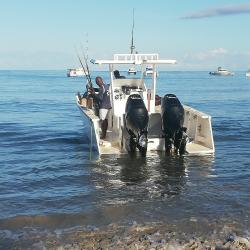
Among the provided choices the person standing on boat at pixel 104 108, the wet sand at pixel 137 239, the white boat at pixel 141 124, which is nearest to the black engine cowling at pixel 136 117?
the white boat at pixel 141 124

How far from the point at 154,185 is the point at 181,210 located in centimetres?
198

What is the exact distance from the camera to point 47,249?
22.6ft

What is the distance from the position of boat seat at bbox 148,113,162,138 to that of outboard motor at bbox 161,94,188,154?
914 millimetres

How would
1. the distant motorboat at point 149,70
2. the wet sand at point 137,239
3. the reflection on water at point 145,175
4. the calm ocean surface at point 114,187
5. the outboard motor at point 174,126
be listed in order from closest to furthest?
1. the wet sand at point 137,239
2. the calm ocean surface at point 114,187
3. the reflection on water at point 145,175
4. the outboard motor at point 174,126
5. the distant motorboat at point 149,70

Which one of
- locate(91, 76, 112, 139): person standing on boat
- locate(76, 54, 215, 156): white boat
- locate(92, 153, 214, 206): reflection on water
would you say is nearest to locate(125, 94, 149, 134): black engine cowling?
locate(76, 54, 215, 156): white boat

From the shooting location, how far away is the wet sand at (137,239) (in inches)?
272

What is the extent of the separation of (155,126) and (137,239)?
7.56m

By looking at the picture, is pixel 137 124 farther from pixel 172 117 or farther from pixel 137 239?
pixel 137 239

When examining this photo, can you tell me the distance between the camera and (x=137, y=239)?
23.5 ft

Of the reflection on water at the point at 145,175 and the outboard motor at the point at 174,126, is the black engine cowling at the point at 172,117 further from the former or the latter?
the reflection on water at the point at 145,175

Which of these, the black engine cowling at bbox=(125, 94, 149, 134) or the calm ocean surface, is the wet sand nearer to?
the calm ocean surface

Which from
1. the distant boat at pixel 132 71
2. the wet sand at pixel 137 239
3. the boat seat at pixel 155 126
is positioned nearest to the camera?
the wet sand at pixel 137 239

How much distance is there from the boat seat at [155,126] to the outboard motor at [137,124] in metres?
1.51

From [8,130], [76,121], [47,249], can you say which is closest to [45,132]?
[8,130]
